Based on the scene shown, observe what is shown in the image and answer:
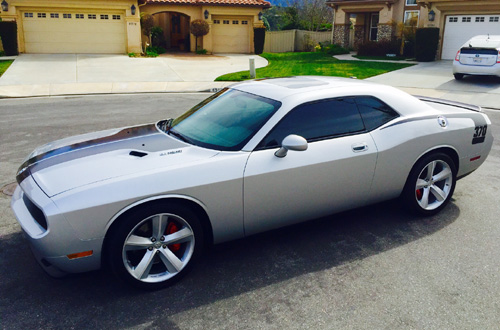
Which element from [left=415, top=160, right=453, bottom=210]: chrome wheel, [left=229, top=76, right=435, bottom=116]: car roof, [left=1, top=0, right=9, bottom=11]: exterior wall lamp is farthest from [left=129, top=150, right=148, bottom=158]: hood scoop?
[left=1, top=0, right=9, bottom=11]: exterior wall lamp

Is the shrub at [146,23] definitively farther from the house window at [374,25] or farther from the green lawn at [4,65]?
the house window at [374,25]

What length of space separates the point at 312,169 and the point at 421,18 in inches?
1021

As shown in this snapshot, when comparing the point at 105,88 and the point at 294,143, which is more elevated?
the point at 294,143

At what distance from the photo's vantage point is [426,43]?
950 inches

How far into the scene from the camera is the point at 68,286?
3816 mm

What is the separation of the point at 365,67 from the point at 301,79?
57.9 ft

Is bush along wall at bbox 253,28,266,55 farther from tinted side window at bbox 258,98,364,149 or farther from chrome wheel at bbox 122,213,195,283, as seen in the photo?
chrome wheel at bbox 122,213,195,283

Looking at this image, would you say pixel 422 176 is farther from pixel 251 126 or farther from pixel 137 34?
pixel 137 34

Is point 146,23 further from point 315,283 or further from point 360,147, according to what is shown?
point 315,283

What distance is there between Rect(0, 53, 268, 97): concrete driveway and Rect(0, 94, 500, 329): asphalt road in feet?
41.2

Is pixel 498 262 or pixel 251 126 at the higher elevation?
pixel 251 126

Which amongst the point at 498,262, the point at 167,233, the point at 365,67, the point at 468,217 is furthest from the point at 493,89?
the point at 167,233

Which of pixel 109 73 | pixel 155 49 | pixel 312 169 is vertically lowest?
pixel 109 73

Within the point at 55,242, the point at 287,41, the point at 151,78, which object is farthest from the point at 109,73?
the point at 55,242
